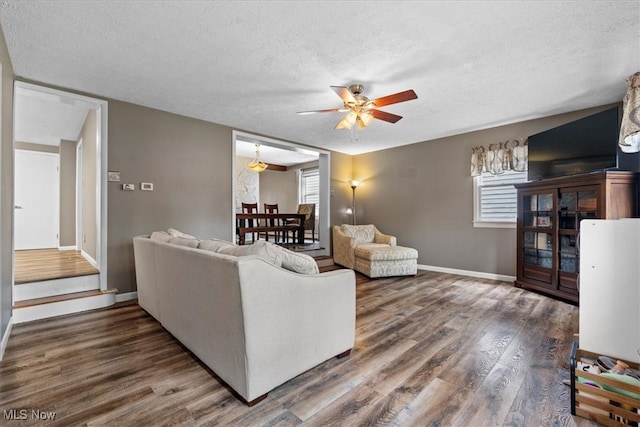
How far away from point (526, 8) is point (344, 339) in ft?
8.49

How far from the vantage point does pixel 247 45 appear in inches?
89.7

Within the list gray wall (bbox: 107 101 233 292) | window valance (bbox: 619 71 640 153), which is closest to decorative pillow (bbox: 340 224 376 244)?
gray wall (bbox: 107 101 233 292)

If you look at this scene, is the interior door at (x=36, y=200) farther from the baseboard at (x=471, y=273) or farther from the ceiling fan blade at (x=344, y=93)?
the baseboard at (x=471, y=273)

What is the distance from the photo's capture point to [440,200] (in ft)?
16.4

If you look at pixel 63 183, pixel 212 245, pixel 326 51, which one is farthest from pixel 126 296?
pixel 63 183

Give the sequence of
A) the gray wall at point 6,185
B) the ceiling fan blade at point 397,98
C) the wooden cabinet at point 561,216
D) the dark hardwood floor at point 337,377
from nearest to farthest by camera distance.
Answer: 1. the dark hardwood floor at point 337,377
2. the gray wall at point 6,185
3. the ceiling fan blade at point 397,98
4. the wooden cabinet at point 561,216

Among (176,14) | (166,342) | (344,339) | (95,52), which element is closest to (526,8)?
(176,14)

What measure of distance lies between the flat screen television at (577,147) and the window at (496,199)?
0.47 meters

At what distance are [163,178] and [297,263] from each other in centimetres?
286

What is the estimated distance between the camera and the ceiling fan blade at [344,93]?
2.53 meters

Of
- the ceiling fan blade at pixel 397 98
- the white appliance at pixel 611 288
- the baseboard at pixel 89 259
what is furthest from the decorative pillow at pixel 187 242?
the white appliance at pixel 611 288

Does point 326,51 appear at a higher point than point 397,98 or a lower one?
higher

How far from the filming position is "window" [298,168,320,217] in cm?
805

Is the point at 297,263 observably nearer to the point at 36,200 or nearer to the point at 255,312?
the point at 255,312
